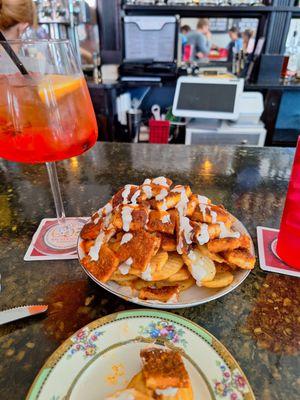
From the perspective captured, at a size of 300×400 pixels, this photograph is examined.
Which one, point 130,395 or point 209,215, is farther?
point 209,215

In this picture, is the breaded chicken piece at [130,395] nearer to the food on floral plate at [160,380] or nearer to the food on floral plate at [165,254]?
the food on floral plate at [160,380]

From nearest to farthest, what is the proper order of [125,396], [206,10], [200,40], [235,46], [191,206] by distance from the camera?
[125,396]
[191,206]
[206,10]
[235,46]
[200,40]

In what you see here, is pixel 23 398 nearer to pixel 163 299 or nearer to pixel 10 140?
pixel 163 299

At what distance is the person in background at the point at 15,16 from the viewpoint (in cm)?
152

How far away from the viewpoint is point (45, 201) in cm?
81

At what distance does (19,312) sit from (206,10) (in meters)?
2.36

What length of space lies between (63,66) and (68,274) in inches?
15.5

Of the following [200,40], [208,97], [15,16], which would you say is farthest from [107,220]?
[200,40]

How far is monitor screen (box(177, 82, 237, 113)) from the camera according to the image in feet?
6.58

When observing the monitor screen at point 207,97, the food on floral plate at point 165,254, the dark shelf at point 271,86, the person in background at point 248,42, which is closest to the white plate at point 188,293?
the food on floral plate at point 165,254

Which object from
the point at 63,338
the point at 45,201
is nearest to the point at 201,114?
the point at 45,201

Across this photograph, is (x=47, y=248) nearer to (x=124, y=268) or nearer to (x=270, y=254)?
(x=124, y=268)

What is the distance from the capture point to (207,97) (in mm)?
2041

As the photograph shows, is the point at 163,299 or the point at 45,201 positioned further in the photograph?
the point at 45,201
